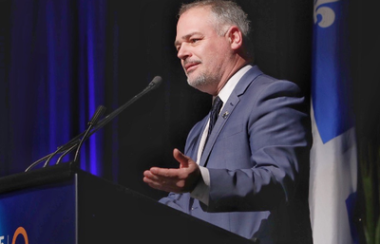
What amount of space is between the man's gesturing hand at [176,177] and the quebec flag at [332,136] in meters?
1.28

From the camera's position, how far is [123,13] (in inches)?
117

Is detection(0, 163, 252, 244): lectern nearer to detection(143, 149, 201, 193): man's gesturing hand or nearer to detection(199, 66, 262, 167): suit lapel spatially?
detection(143, 149, 201, 193): man's gesturing hand

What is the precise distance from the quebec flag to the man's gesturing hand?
128 centimetres

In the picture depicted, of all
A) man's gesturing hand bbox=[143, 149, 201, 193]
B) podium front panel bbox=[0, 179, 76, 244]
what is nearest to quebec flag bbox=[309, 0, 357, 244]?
man's gesturing hand bbox=[143, 149, 201, 193]

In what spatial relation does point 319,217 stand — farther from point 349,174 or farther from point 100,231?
point 100,231

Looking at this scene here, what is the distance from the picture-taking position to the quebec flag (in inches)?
101

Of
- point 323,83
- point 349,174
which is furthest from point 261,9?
point 349,174

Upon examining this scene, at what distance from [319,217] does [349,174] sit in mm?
244

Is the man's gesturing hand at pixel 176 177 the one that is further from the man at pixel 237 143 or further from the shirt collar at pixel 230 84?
the shirt collar at pixel 230 84

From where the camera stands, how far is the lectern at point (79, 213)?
117 centimetres

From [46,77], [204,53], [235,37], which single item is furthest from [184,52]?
[46,77]

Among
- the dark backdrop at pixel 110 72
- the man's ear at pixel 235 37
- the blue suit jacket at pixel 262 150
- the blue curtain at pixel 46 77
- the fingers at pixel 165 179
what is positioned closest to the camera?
the fingers at pixel 165 179

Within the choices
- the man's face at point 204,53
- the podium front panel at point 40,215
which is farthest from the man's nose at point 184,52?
the podium front panel at point 40,215

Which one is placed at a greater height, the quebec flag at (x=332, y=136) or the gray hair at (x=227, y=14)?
the gray hair at (x=227, y=14)
